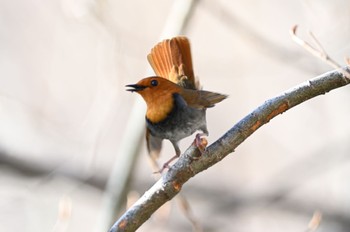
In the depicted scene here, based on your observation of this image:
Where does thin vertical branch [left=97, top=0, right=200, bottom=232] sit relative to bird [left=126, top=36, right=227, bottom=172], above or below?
above

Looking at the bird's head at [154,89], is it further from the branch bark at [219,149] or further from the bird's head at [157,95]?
the branch bark at [219,149]

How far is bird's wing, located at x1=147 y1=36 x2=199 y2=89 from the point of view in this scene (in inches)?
92.0

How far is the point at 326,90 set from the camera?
1898 millimetres

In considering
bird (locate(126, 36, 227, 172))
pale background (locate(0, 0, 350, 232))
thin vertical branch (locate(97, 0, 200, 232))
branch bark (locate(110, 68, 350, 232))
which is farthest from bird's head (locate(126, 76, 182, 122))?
pale background (locate(0, 0, 350, 232))

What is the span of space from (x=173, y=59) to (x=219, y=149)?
0.55 m

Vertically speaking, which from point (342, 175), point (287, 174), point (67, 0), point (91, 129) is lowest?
point (342, 175)

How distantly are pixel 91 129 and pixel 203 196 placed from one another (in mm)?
943

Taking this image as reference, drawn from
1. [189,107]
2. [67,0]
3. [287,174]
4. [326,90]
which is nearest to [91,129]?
[67,0]

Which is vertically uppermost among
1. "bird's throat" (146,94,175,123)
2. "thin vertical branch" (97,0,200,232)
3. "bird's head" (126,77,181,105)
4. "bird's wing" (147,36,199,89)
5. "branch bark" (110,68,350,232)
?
"thin vertical branch" (97,0,200,232)

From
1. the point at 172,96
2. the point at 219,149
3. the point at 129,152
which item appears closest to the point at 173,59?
the point at 172,96

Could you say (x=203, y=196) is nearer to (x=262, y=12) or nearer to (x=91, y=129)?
(x=91, y=129)

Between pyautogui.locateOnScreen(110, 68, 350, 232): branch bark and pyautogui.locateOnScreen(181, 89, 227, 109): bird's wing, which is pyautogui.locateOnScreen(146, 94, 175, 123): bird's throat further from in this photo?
pyautogui.locateOnScreen(110, 68, 350, 232): branch bark

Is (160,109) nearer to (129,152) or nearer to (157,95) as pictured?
(157,95)

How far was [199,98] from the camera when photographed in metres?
2.38
